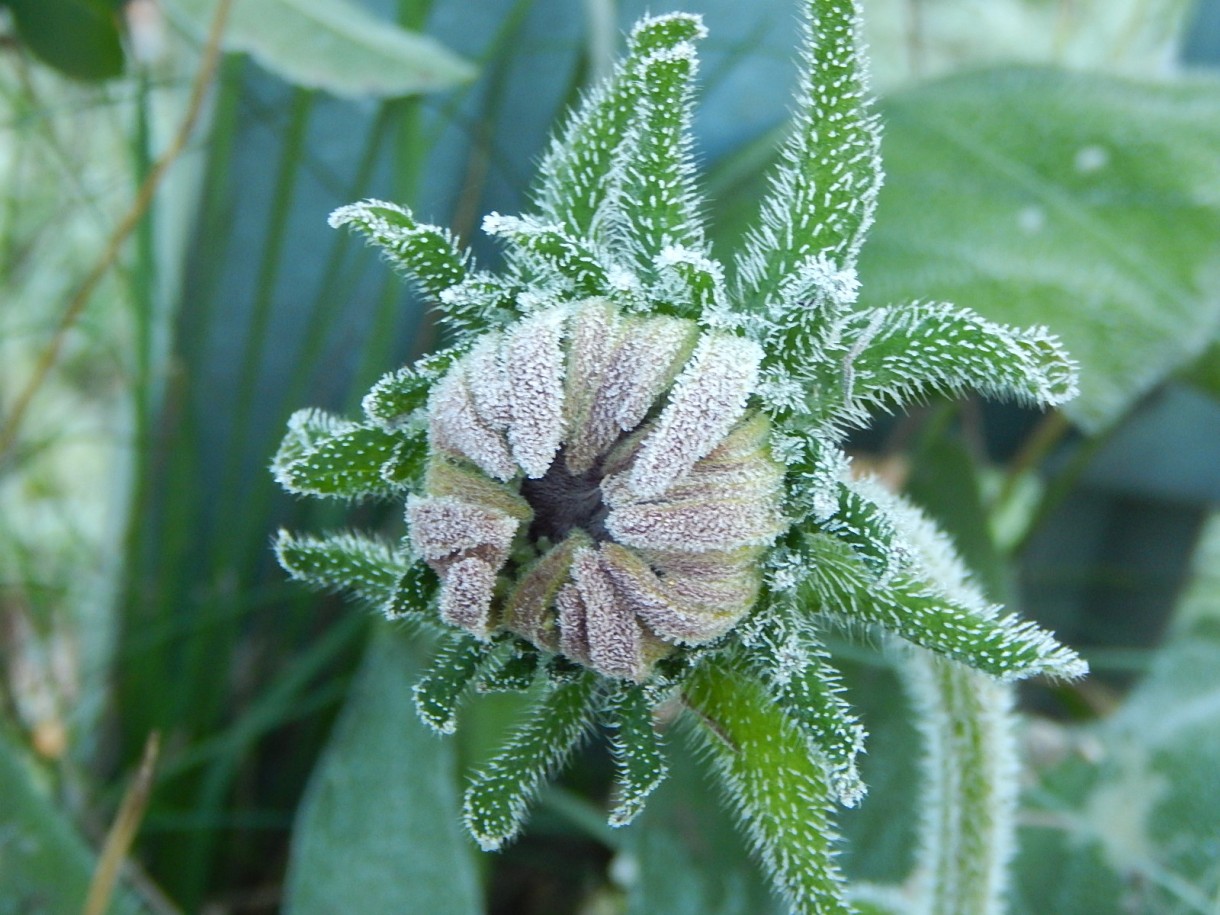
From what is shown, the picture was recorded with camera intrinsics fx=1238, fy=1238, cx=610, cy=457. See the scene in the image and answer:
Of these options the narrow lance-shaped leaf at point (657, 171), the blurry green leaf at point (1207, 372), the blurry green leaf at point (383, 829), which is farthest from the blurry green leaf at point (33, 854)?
the blurry green leaf at point (1207, 372)

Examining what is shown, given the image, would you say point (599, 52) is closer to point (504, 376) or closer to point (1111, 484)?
point (504, 376)

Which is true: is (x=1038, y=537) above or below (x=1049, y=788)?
above

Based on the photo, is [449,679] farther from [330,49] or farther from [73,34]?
[73,34]

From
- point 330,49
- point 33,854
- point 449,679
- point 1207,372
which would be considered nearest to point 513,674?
point 449,679

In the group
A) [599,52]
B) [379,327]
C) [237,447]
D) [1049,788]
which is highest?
[599,52]

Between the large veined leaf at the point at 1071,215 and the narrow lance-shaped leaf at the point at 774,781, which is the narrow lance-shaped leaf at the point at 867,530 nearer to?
the narrow lance-shaped leaf at the point at 774,781

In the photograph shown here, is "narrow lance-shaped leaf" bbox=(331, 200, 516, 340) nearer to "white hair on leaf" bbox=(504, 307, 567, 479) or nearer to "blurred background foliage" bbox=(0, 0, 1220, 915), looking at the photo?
"white hair on leaf" bbox=(504, 307, 567, 479)

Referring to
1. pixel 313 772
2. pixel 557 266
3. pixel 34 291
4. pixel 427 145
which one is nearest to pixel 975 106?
pixel 427 145
